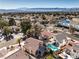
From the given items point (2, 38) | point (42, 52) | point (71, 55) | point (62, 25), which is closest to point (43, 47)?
point (42, 52)

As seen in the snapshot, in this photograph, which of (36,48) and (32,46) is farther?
(32,46)

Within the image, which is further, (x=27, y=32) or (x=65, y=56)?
(x=27, y=32)

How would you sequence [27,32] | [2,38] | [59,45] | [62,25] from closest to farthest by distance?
[59,45] < [27,32] < [2,38] < [62,25]

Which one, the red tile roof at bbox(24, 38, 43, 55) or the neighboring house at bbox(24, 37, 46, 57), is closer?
the neighboring house at bbox(24, 37, 46, 57)

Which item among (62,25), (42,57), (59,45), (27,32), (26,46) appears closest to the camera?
(42,57)

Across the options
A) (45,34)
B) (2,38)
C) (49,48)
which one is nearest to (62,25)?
(45,34)

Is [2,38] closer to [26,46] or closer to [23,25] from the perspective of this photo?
[23,25]

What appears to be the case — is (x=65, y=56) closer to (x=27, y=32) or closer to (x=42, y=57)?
(x=42, y=57)

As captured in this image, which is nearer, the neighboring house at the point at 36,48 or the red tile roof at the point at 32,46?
the neighboring house at the point at 36,48

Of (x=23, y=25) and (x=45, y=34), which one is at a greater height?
(x=23, y=25)
